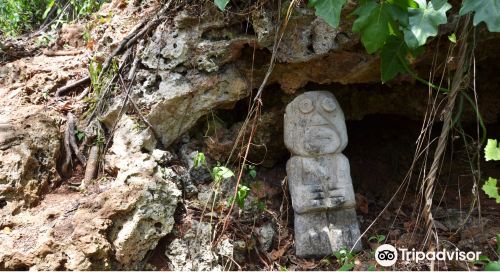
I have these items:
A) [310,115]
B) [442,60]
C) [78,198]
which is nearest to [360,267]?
[310,115]

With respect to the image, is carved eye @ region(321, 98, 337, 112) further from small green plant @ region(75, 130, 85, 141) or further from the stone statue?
small green plant @ region(75, 130, 85, 141)

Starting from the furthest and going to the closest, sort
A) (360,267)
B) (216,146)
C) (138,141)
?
(216,146) < (138,141) < (360,267)

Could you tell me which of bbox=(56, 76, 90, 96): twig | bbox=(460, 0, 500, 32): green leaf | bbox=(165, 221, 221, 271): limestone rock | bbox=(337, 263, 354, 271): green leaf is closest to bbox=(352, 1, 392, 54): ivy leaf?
bbox=(460, 0, 500, 32): green leaf

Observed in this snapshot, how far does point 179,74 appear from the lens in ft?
11.9

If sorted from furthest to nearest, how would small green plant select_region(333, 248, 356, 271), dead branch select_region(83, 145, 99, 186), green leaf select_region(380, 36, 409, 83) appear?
dead branch select_region(83, 145, 99, 186)
small green plant select_region(333, 248, 356, 271)
green leaf select_region(380, 36, 409, 83)

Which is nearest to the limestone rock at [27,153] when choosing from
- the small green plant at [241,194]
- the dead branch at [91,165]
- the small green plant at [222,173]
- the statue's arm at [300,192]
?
the dead branch at [91,165]

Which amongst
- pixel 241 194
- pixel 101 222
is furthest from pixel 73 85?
pixel 241 194

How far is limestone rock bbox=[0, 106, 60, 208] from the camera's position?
320 cm

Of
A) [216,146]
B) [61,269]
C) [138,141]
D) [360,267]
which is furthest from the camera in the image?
[216,146]

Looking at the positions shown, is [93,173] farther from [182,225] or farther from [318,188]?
[318,188]

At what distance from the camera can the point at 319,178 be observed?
357 cm

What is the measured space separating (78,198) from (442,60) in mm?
2734

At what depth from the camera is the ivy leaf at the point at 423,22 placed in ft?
7.11

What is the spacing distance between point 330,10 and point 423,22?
43cm
